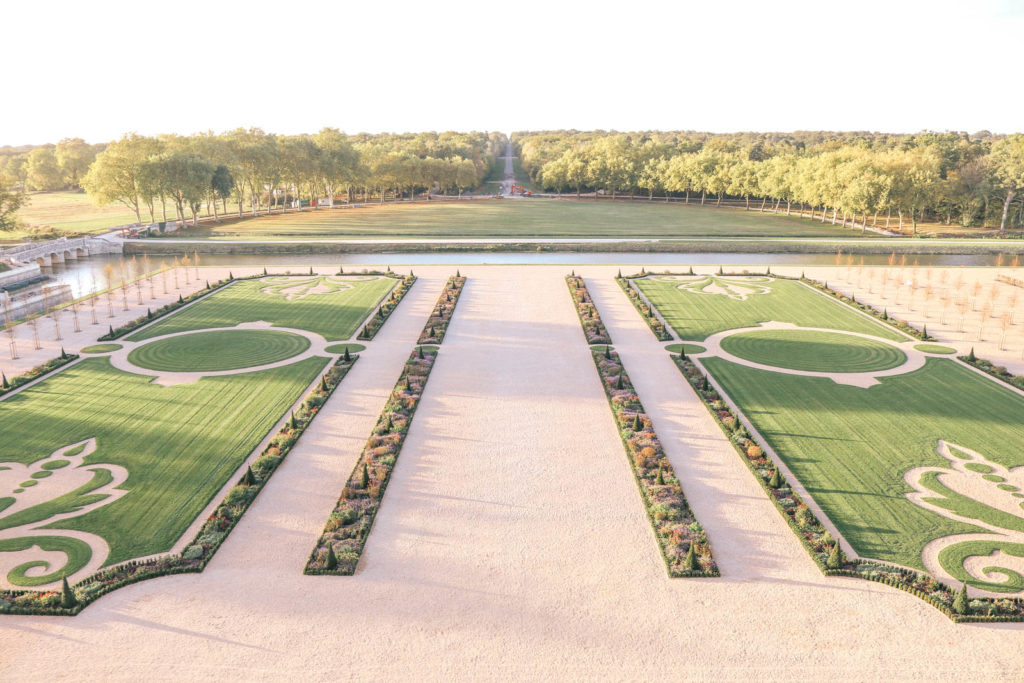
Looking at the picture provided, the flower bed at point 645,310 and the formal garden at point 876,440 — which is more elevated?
the flower bed at point 645,310

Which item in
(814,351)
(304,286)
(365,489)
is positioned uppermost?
(304,286)

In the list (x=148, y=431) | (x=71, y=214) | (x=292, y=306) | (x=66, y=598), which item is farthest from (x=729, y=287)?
(x=71, y=214)

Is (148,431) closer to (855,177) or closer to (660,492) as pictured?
(660,492)

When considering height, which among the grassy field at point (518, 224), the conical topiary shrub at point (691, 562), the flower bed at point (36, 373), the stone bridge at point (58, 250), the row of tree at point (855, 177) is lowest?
the conical topiary shrub at point (691, 562)

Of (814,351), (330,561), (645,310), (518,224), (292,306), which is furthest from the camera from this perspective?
(518,224)

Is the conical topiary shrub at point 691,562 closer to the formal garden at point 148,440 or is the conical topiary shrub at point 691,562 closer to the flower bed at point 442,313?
the formal garden at point 148,440

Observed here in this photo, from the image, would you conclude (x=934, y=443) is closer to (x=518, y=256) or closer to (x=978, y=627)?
(x=978, y=627)

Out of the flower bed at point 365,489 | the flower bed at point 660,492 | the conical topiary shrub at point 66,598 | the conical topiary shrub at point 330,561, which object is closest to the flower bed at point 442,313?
the flower bed at point 365,489
